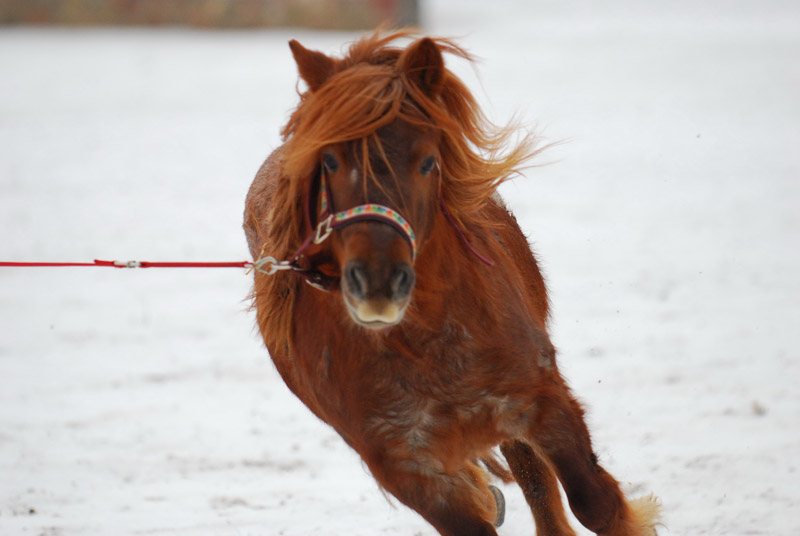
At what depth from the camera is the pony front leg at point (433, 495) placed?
122 inches

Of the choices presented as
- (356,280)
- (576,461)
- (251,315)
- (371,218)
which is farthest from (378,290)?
(251,315)

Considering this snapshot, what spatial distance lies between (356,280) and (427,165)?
488 mm

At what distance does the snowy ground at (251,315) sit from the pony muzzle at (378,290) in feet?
6.48

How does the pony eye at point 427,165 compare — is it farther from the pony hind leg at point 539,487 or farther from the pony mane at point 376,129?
the pony hind leg at point 539,487

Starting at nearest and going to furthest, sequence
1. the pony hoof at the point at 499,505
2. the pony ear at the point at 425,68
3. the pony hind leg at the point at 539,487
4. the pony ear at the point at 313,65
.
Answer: the pony ear at the point at 425,68 → the pony ear at the point at 313,65 → the pony hind leg at the point at 539,487 → the pony hoof at the point at 499,505

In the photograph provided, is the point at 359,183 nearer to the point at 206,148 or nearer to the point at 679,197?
the point at 679,197

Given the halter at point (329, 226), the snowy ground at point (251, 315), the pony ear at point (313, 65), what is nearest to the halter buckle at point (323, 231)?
the halter at point (329, 226)

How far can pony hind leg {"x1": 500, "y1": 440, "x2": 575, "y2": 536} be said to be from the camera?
392 cm

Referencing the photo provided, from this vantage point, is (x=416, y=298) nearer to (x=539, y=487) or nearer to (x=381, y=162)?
(x=381, y=162)

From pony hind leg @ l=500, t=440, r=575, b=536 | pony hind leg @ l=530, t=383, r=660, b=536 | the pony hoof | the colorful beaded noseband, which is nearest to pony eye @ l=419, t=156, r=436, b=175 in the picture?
the colorful beaded noseband

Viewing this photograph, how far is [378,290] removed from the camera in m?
2.54

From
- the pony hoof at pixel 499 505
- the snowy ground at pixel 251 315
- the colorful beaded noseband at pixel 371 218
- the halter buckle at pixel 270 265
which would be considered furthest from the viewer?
the snowy ground at pixel 251 315

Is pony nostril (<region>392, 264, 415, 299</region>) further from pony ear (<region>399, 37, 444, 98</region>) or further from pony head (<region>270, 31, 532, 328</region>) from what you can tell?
pony ear (<region>399, 37, 444, 98</region>)

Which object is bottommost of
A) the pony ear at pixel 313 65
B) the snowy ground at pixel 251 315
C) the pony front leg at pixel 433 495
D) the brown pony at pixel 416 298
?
the snowy ground at pixel 251 315
